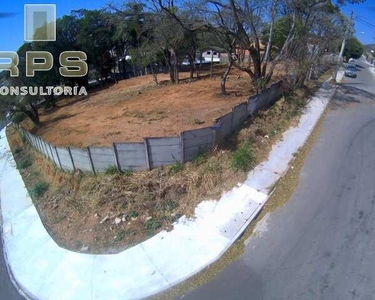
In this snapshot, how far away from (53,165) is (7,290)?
4.69m

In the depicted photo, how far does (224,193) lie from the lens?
23.3 feet

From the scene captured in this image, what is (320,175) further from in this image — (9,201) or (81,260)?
(9,201)

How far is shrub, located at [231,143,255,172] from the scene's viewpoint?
773 cm

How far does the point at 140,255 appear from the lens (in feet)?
19.2

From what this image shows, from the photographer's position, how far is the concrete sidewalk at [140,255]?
5.31 metres

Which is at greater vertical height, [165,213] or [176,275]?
[165,213]

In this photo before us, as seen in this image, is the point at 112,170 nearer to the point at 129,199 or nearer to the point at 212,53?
the point at 129,199

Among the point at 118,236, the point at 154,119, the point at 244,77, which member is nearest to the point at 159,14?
the point at 154,119

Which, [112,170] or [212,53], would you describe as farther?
[212,53]

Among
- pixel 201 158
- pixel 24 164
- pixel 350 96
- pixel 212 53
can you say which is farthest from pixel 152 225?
pixel 212 53

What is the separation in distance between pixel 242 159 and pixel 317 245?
319 centimetres

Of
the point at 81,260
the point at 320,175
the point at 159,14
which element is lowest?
the point at 81,260

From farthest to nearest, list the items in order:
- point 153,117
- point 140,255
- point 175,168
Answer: point 153,117 → point 175,168 → point 140,255

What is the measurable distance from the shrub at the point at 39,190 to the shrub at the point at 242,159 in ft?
22.2
